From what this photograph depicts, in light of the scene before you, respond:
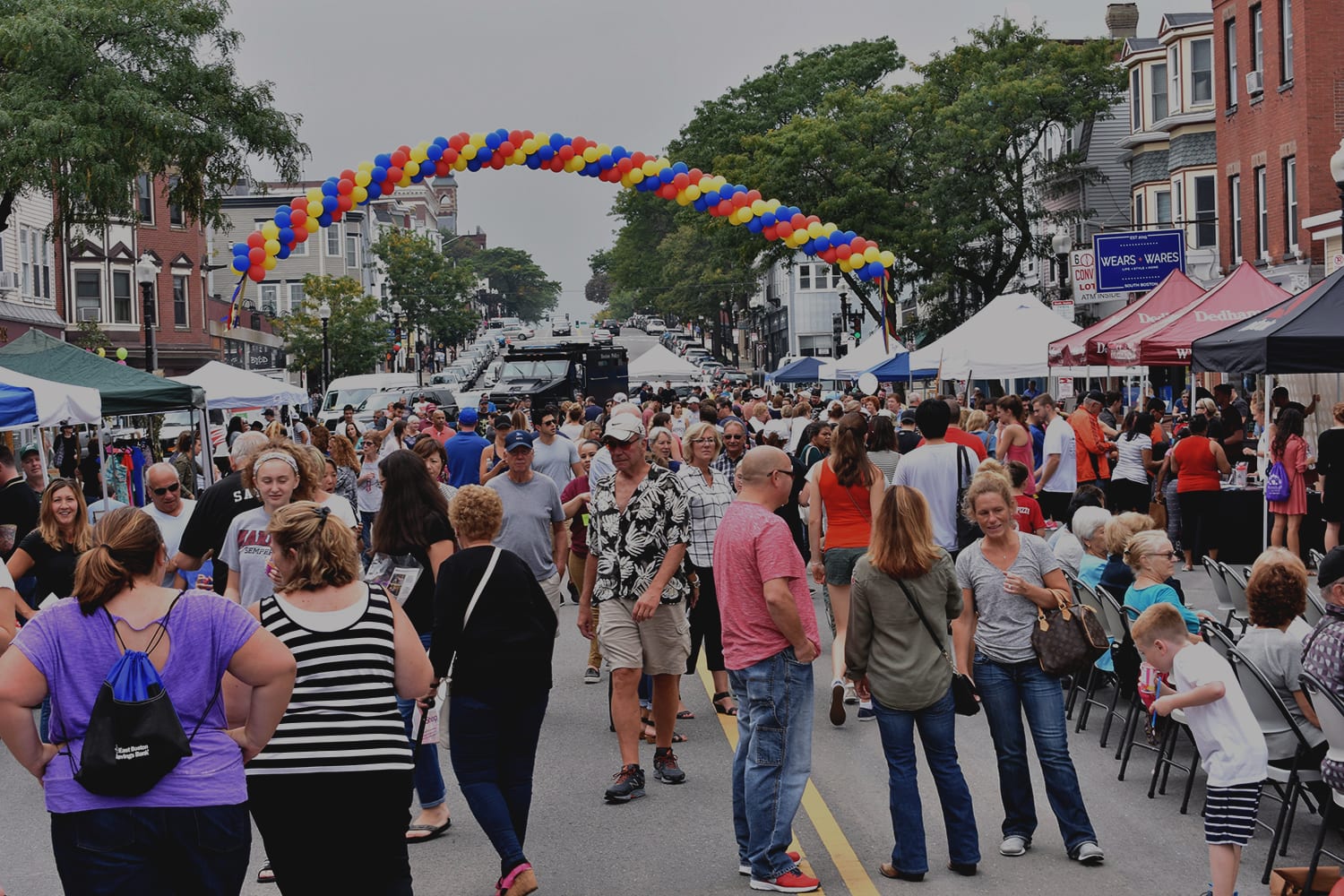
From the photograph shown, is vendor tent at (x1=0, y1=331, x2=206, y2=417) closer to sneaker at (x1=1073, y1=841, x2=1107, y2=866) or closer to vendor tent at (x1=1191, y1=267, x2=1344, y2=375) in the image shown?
vendor tent at (x1=1191, y1=267, x2=1344, y2=375)

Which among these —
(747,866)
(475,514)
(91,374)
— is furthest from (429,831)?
(91,374)

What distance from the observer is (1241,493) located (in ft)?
56.0

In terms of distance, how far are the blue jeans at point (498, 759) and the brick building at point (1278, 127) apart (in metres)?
25.2

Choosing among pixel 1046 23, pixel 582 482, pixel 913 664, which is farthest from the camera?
pixel 1046 23

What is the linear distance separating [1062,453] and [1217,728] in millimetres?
9617

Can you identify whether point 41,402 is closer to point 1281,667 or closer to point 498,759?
point 498,759

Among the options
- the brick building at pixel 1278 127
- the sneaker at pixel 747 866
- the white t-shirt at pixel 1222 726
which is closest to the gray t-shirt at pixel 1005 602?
the white t-shirt at pixel 1222 726

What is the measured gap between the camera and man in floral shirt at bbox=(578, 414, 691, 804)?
796 centimetres

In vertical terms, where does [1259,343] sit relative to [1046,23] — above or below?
below

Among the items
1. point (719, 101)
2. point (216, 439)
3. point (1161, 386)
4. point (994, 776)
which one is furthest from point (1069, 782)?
point (719, 101)

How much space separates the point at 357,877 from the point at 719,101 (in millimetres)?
67274

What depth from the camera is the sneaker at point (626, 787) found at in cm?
791

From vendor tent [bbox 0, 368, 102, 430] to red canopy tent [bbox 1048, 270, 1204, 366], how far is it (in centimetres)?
1209

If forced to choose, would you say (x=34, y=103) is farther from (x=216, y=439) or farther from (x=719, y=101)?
(x=719, y=101)
